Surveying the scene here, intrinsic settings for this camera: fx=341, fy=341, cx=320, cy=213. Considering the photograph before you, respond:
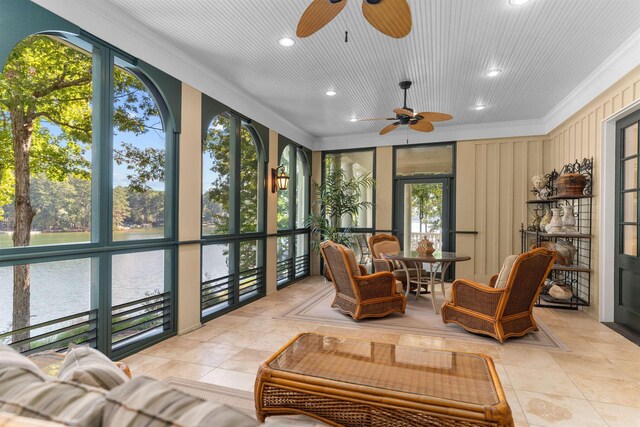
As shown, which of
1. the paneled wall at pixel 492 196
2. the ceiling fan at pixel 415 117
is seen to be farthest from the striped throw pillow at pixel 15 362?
the paneled wall at pixel 492 196

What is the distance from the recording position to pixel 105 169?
2832 millimetres

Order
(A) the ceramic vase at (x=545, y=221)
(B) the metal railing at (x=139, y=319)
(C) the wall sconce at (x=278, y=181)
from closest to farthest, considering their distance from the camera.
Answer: (B) the metal railing at (x=139, y=319)
(A) the ceramic vase at (x=545, y=221)
(C) the wall sconce at (x=278, y=181)

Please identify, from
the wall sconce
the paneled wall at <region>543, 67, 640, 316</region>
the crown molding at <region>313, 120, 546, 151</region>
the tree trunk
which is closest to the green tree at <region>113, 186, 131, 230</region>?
the tree trunk

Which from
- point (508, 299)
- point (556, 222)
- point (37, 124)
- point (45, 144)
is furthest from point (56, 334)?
point (556, 222)

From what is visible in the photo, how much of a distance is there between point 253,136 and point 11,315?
3.61 metres

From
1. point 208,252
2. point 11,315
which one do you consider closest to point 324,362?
point 11,315

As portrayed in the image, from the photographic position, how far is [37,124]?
2.46m

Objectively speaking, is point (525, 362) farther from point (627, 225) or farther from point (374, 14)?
point (374, 14)

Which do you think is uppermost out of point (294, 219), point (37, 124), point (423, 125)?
point (423, 125)

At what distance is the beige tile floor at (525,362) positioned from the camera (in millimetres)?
2262

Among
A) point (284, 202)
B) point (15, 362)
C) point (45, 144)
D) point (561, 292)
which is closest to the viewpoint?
point (15, 362)

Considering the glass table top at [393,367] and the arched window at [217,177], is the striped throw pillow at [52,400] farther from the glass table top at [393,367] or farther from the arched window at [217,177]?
the arched window at [217,177]

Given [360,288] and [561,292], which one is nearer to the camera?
[360,288]

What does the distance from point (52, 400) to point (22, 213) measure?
2.27 metres
